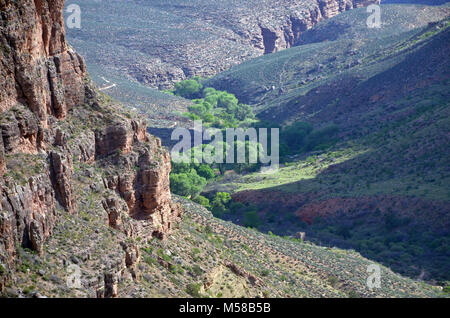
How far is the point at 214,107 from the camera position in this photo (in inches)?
6191

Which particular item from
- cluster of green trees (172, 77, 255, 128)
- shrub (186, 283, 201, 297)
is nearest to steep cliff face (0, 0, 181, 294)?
shrub (186, 283, 201, 297)

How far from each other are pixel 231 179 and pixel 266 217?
17.3 meters

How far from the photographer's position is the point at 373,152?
9625 cm

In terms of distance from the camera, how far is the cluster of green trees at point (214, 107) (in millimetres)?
137000

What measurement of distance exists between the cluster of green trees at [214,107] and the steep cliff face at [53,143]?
88463 mm

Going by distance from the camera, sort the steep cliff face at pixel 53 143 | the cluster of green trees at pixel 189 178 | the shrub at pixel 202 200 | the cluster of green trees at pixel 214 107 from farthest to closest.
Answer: the cluster of green trees at pixel 214 107 < the cluster of green trees at pixel 189 178 < the shrub at pixel 202 200 < the steep cliff face at pixel 53 143

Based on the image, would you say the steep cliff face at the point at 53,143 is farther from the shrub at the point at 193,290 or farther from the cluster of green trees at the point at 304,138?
the cluster of green trees at the point at 304,138

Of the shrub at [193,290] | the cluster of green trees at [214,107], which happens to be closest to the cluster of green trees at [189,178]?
the cluster of green trees at [214,107]

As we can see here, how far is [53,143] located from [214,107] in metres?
122

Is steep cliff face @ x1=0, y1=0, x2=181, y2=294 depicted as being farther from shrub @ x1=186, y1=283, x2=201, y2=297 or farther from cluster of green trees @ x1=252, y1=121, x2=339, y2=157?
cluster of green trees @ x1=252, y1=121, x2=339, y2=157

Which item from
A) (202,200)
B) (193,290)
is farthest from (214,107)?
(193,290)

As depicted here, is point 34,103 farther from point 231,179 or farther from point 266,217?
point 231,179

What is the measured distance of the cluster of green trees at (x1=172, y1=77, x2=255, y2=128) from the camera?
137 metres
